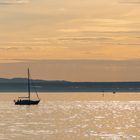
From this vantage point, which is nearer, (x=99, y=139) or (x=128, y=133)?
(x=99, y=139)

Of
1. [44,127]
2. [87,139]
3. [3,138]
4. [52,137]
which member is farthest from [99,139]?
[44,127]

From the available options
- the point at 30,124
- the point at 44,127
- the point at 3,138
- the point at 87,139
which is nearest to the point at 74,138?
the point at 87,139

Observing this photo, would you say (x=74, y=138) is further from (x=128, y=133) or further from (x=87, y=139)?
(x=128, y=133)

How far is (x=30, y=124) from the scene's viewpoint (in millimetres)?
118250

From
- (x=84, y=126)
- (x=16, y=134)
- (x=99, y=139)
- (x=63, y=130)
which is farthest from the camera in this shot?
(x=84, y=126)

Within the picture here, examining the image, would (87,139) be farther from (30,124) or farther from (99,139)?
(30,124)

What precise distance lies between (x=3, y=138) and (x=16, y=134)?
5899 mm

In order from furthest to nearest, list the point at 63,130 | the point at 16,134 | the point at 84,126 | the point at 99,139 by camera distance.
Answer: the point at 84,126 < the point at 63,130 < the point at 16,134 < the point at 99,139

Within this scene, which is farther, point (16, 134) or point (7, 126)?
point (7, 126)

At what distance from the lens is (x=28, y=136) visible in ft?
305

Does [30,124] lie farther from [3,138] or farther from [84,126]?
[3,138]

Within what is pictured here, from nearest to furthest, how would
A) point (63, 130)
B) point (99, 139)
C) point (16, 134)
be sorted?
point (99, 139) → point (16, 134) → point (63, 130)

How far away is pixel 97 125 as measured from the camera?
11462 cm

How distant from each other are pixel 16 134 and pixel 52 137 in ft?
22.1
